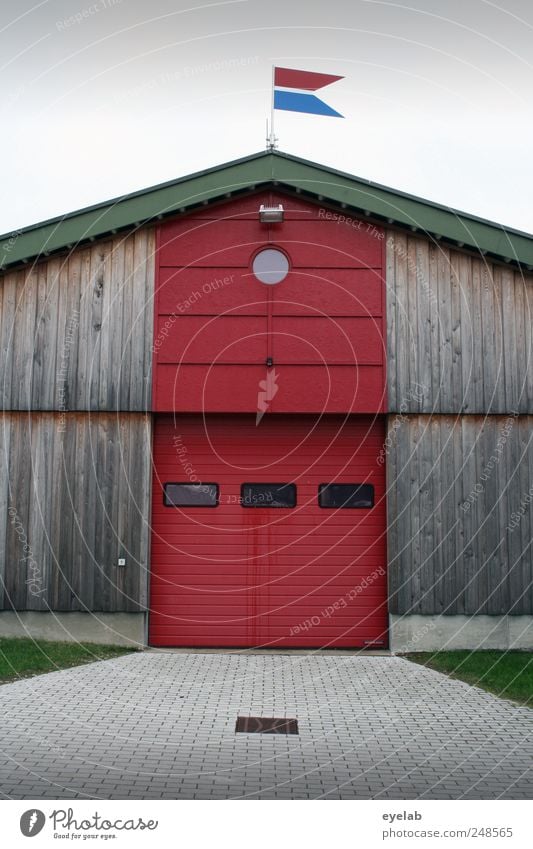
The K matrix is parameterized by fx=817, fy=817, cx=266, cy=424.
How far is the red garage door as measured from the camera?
1374cm

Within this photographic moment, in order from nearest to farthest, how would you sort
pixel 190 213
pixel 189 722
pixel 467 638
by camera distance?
pixel 189 722, pixel 467 638, pixel 190 213

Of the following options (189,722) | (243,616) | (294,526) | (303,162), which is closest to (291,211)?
(303,162)

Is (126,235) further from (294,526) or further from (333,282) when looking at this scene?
(294,526)

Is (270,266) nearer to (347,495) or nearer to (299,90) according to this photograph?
(299,90)

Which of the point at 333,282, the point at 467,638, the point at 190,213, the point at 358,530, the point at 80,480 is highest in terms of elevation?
the point at 190,213

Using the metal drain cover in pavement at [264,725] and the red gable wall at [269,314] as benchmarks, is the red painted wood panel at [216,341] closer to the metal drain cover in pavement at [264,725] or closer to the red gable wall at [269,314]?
the red gable wall at [269,314]

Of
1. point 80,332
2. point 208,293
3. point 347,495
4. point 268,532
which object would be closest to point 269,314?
point 208,293

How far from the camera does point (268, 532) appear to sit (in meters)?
13.9

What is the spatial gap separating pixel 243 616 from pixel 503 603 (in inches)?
169

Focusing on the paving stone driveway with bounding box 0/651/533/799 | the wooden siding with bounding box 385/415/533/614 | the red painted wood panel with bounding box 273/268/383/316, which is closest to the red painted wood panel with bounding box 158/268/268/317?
the red painted wood panel with bounding box 273/268/383/316

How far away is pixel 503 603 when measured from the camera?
13.3 m

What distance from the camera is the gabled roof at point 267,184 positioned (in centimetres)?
1355

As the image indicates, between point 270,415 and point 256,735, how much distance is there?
21.3ft

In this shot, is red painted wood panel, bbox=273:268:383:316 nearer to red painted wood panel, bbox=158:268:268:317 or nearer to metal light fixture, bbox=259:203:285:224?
red painted wood panel, bbox=158:268:268:317
